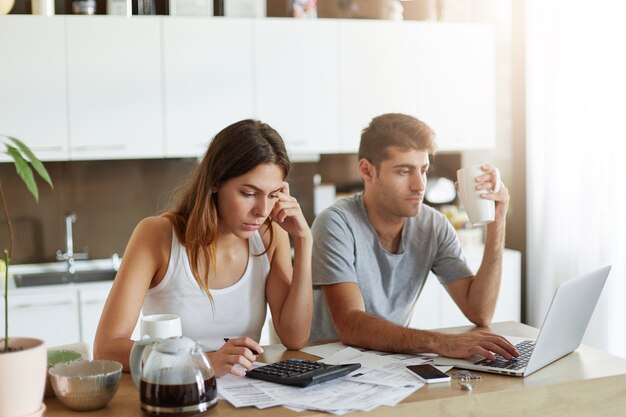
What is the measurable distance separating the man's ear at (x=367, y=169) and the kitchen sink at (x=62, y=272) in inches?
73.1

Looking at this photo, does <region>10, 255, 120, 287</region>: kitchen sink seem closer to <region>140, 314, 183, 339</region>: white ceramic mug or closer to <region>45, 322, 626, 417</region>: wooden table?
<region>45, 322, 626, 417</region>: wooden table

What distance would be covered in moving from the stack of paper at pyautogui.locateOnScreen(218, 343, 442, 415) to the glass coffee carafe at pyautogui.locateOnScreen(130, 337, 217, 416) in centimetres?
11

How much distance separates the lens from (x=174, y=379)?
1.52m

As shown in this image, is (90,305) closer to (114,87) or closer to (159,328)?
(114,87)

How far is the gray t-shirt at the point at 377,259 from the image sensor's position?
2.40 meters

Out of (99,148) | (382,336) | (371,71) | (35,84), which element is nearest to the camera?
(382,336)

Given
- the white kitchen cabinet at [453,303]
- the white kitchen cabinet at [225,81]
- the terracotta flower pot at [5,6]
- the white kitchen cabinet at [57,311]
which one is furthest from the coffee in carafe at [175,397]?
the terracotta flower pot at [5,6]

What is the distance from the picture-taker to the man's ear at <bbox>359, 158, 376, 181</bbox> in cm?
256

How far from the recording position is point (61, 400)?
1.61 m

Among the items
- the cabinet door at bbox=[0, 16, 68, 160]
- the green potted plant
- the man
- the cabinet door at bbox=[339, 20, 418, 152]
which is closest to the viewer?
the green potted plant

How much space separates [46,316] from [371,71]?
1976mm

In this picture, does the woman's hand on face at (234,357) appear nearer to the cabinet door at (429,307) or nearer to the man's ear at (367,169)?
the man's ear at (367,169)

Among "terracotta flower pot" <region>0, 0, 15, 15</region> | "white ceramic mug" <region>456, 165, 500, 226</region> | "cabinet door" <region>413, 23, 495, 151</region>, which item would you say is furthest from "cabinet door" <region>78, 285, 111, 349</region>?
"white ceramic mug" <region>456, 165, 500, 226</region>

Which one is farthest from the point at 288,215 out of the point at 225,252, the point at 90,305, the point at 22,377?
the point at 90,305
